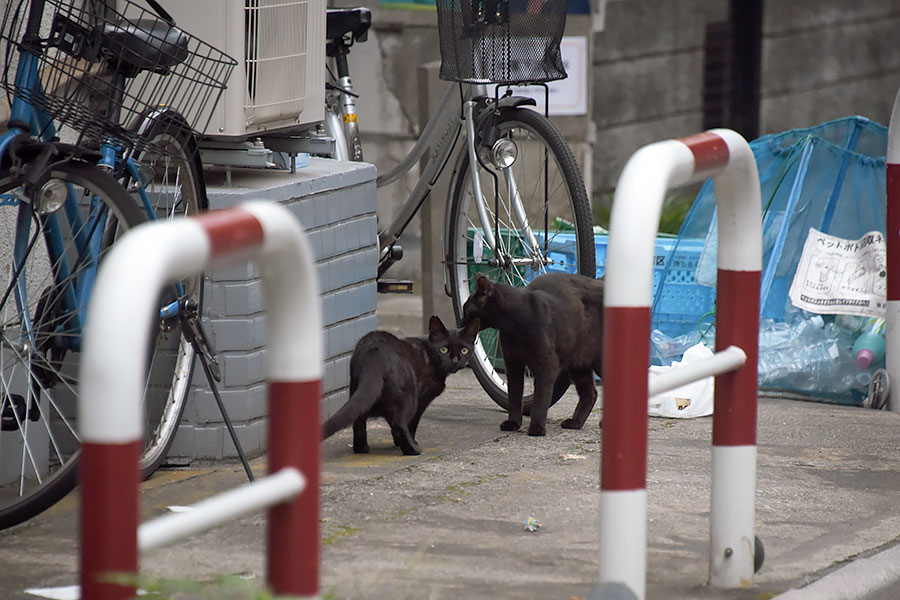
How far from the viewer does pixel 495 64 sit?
4.70 meters

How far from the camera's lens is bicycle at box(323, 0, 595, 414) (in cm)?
470

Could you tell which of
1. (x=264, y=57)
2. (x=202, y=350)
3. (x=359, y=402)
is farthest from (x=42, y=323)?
(x=264, y=57)

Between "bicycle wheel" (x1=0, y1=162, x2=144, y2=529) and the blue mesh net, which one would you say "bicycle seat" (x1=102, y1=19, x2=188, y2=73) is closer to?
"bicycle wheel" (x1=0, y1=162, x2=144, y2=529)

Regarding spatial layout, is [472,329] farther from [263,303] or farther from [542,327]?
[263,303]

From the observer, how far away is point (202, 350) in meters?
3.94

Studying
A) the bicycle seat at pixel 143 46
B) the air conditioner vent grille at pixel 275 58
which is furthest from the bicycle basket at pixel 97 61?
the air conditioner vent grille at pixel 275 58

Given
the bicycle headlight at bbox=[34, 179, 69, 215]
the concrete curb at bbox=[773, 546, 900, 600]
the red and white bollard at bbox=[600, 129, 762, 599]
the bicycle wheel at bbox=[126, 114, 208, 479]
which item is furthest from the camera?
the bicycle wheel at bbox=[126, 114, 208, 479]

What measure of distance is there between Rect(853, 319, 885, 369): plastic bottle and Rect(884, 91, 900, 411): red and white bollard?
13 centimetres

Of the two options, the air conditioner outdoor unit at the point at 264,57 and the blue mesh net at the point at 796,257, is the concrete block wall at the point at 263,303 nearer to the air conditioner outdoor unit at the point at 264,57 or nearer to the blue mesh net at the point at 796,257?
the air conditioner outdoor unit at the point at 264,57

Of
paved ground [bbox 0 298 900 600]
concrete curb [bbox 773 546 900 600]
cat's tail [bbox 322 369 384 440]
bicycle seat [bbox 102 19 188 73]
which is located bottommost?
concrete curb [bbox 773 546 900 600]

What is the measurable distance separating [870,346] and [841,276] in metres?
0.35

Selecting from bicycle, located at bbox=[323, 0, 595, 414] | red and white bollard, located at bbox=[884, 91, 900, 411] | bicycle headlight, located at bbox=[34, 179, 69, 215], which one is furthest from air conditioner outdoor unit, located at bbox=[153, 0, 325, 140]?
red and white bollard, located at bbox=[884, 91, 900, 411]

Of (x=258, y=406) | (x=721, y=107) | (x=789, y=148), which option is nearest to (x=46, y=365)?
(x=258, y=406)

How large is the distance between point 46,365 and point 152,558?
2.06 feet
